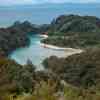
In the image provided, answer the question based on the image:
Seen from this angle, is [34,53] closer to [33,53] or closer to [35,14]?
[33,53]

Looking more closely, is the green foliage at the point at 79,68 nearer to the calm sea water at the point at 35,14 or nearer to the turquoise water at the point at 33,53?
the turquoise water at the point at 33,53

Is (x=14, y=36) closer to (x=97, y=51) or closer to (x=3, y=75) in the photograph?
(x=97, y=51)

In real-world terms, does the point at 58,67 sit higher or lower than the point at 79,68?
lower

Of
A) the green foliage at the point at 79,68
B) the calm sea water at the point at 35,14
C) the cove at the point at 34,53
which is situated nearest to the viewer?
the green foliage at the point at 79,68

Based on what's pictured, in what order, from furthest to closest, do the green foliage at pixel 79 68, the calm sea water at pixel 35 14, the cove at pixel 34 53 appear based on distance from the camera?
the calm sea water at pixel 35 14, the cove at pixel 34 53, the green foliage at pixel 79 68

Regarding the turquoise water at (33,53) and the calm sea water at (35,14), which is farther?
the calm sea water at (35,14)

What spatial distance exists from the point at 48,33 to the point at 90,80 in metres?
20.1

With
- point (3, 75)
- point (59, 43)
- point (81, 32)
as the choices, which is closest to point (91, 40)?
point (59, 43)

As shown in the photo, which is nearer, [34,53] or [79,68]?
[79,68]

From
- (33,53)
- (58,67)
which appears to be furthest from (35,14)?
(58,67)

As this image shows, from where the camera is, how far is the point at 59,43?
29.2 metres

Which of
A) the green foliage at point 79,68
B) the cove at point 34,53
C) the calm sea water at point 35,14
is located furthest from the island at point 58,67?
the calm sea water at point 35,14

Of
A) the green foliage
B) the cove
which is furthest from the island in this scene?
the cove

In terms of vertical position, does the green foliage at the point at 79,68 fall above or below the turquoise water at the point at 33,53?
above
